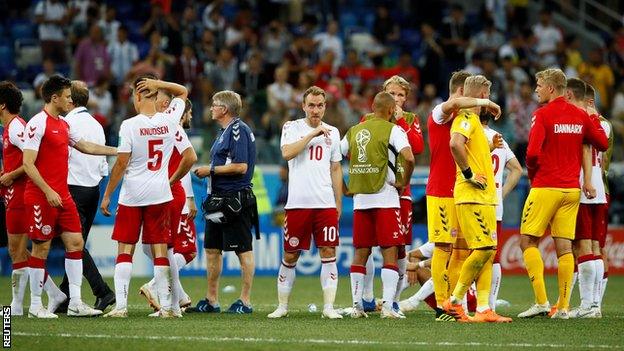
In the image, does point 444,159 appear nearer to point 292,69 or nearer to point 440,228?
point 440,228

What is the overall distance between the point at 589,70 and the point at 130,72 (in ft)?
33.0

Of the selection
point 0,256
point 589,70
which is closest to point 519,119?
point 589,70

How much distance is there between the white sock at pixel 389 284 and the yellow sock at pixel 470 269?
851 millimetres

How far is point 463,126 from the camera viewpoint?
12.8 m

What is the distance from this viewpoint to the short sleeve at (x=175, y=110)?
13.4 meters

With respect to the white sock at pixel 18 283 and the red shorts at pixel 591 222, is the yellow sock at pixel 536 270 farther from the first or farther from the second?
the white sock at pixel 18 283

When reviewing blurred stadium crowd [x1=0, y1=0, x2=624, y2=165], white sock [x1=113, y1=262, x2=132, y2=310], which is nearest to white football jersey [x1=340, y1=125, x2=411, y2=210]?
white sock [x1=113, y1=262, x2=132, y2=310]

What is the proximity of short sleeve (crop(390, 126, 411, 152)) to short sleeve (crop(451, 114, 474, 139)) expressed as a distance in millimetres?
791

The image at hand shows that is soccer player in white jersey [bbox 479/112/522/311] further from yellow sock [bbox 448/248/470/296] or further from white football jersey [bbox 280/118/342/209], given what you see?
white football jersey [bbox 280/118/342/209]

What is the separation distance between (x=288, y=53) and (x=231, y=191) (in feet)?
39.8

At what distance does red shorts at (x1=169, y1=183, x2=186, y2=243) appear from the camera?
1366 centimetres

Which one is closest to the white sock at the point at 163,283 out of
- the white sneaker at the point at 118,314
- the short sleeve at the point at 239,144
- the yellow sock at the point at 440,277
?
the white sneaker at the point at 118,314

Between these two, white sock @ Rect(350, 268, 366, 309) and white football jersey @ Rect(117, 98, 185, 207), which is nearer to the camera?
white football jersey @ Rect(117, 98, 185, 207)

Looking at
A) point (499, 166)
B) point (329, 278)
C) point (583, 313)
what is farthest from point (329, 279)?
point (583, 313)
